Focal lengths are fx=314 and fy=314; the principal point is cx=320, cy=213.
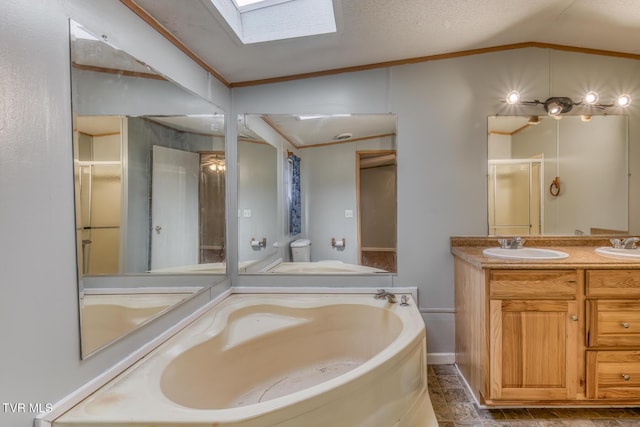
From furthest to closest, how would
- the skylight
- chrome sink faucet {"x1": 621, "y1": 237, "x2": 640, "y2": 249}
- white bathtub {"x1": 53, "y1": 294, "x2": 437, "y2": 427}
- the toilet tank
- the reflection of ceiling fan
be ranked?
the toilet tank
chrome sink faucet {"x1": 621, "y1": 237, "x2": 640, "y2": 249}
the reflection of ceiling fan
the skylight
white bathtub {"x1": 53, "y1": 294, "x2": 437, "y2": 427}

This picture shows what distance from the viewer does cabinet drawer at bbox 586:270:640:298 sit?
1.80m

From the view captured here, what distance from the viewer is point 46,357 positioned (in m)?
0.97

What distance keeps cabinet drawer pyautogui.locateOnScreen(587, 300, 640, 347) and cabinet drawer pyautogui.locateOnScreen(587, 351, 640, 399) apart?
0.06m

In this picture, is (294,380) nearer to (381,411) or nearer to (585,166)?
(381,411)

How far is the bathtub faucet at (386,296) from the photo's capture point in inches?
83.6

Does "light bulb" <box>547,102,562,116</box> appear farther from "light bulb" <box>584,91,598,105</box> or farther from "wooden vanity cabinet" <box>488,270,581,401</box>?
"wooden vanity cabinet" <box>488,270,581,401</box>

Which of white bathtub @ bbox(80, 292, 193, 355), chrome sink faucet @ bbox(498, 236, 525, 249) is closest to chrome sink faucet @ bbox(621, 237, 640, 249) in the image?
chrome sink faucet @ bbox(498, 236, 525, 249)

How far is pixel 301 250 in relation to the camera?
2.44 m

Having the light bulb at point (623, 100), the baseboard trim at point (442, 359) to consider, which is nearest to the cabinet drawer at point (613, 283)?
the baseboard trim at point (442, 359)

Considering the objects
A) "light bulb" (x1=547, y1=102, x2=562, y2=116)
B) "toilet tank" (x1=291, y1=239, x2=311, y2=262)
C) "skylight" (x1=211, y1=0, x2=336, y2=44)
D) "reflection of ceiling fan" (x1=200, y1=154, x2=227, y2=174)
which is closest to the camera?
"skylight" (x1=211, y1=0, x2=336, y2=44)

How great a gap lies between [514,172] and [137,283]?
2.54 m

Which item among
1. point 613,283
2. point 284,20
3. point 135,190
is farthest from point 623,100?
point 135,190

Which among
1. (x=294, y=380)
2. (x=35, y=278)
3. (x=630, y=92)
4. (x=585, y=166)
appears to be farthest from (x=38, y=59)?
(x=630, y=92)

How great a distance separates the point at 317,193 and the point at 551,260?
157 centimetres
